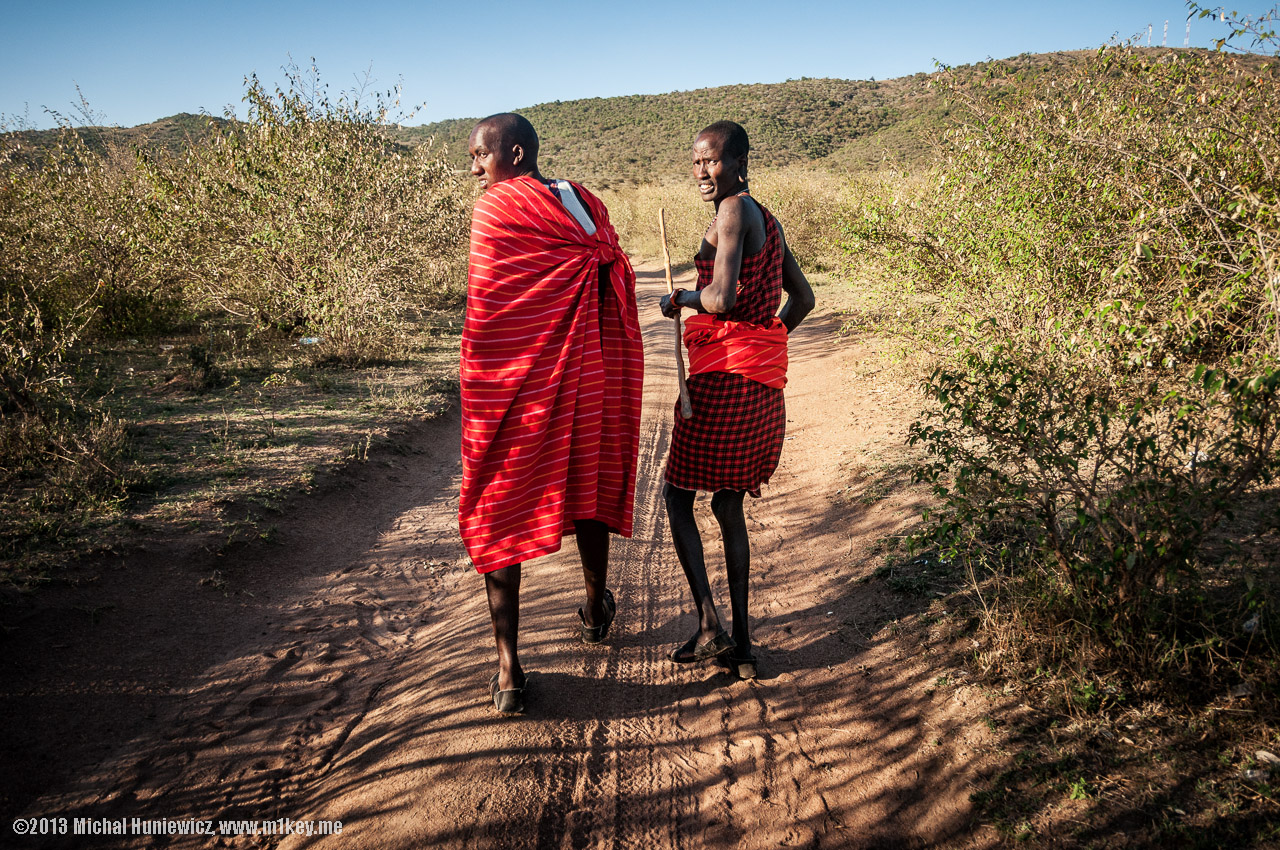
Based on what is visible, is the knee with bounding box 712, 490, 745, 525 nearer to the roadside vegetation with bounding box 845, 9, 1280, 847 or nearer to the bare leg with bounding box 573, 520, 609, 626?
the bare leg with bounding box 573, 520, 609, 626

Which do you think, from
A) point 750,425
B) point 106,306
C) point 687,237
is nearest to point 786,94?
point 687,237

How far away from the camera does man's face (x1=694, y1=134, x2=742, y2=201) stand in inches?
98.2

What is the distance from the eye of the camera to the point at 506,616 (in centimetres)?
256

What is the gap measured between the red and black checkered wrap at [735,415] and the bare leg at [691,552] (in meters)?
0.10

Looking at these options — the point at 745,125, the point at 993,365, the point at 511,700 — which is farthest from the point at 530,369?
the point at 745,125

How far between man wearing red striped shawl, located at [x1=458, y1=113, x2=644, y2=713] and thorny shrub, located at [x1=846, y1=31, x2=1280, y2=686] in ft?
4.30

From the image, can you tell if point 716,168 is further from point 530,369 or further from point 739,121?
point 739,121

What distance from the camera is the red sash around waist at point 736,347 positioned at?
8.55ft

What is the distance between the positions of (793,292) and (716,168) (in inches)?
25.0

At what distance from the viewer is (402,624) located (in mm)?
3441

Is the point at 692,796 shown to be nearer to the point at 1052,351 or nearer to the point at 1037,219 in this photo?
the point at 1052,351

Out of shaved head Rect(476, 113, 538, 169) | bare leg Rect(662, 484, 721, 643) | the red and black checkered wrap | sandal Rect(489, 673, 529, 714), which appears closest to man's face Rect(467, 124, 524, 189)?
shaved head Rect(476, 113, 538, 169)

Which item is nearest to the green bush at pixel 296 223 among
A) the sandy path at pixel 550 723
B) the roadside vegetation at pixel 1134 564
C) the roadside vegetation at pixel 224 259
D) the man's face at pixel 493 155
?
the roadside vegetation at pixel 224 259

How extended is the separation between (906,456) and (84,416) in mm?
6186
